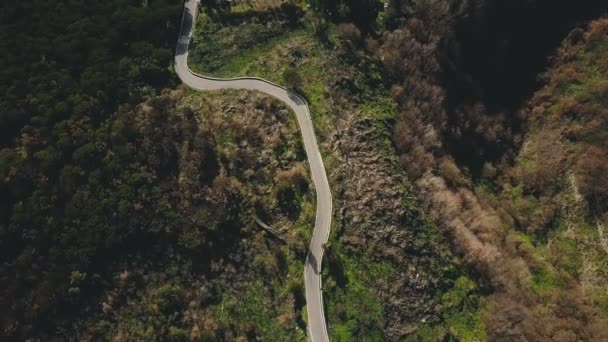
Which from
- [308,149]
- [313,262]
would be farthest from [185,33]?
[313,262]

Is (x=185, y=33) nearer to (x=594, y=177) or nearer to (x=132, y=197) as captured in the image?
(x=132, y=197)

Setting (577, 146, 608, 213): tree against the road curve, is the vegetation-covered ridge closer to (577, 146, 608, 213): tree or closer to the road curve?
the road curve

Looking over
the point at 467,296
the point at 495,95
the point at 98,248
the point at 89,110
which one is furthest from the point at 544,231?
the point at 89,110

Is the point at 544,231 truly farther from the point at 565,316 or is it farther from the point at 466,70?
the point at 466,70

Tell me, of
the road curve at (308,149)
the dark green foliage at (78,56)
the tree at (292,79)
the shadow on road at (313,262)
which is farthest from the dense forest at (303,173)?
the road curve at (308,149)

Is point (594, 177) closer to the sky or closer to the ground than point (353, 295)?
closer to the sky

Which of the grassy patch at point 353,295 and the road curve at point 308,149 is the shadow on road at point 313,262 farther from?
the grassy patch at point 353,295
